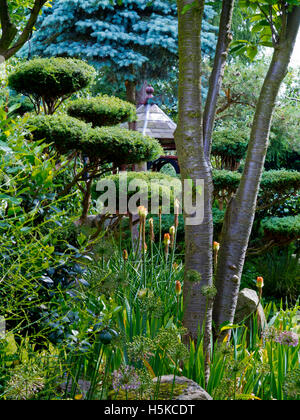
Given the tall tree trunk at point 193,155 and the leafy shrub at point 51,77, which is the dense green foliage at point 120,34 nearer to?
the leafy shrub at point 51,77

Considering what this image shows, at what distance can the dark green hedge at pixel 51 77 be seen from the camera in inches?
179

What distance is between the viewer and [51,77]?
15.0ft

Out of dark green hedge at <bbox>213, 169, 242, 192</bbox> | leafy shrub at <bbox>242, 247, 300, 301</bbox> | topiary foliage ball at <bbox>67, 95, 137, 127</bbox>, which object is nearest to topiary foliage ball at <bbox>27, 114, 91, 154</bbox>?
topiary foliage ball at <bbox>67, 95, 137, 127</bbox>

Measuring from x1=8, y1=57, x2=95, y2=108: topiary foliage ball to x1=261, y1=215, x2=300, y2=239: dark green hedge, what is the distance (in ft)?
9.91

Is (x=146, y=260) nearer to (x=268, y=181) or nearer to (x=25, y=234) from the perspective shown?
(x=25, y=234)

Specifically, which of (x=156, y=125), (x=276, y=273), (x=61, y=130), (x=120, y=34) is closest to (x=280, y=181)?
(x=276, y=273)

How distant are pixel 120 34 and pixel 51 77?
5.00 meters

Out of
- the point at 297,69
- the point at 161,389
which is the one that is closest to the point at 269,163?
the point at 297,69

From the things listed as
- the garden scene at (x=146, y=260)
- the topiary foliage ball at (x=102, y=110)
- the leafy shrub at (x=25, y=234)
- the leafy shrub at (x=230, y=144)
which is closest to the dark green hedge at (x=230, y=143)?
the leafy shrub at (x=230, y=144)

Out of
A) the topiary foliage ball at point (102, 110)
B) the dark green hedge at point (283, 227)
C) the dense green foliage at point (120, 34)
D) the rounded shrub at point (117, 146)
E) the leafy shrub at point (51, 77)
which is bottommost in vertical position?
the dark green hedge at point (283, 227)

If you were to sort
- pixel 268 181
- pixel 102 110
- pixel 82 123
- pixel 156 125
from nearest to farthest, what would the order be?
pixel 82 123, pixel 102 110, pixel 268 181, pixel 156 125

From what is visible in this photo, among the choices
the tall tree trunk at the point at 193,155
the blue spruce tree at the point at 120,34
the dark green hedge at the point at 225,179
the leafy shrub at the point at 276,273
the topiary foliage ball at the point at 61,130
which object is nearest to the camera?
the tall tree trunk at the point at 193,155

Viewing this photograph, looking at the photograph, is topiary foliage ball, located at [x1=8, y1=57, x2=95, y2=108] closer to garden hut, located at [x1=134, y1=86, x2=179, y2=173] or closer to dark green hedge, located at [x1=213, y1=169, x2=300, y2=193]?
dark green hedge, located at [x1=213, y1=169, x2=300, y2=193]
